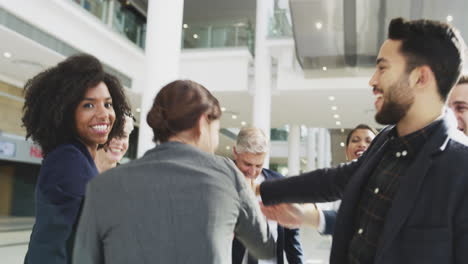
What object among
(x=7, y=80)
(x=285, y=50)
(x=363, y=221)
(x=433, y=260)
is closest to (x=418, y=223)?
(x=433, y=260)

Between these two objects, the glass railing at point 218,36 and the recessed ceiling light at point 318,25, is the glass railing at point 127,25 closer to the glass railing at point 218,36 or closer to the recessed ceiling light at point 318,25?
the glass railing at point 218,36

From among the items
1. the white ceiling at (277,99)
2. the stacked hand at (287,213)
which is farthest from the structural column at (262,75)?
the stacked hand at (287,213)

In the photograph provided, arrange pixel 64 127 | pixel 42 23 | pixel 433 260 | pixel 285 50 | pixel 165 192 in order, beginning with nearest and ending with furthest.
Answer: pixel 433 260
pixel 165 192
pixel 64 127
pixel 42 23
pixel 285 50

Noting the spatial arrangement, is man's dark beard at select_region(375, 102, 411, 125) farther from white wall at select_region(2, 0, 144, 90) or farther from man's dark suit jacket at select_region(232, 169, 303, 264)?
white wall at select_region(2, 0, 144, 90)

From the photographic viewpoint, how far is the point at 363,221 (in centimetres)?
134

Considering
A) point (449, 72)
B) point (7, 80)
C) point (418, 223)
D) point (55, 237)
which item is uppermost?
point (7, 80)

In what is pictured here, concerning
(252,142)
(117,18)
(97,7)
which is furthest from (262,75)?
(252,142)

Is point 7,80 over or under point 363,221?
over

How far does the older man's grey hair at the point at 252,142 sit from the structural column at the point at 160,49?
2.64 metres

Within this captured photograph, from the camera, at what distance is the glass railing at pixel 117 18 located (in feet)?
37.2

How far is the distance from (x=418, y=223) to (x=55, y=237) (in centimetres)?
110

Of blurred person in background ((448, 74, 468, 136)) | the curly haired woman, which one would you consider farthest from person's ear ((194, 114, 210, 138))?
blurred person in background ((448, 74, 468, 136))

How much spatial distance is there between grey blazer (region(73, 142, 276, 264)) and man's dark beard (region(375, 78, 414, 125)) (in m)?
0.58

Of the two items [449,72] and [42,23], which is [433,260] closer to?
[449,72]
